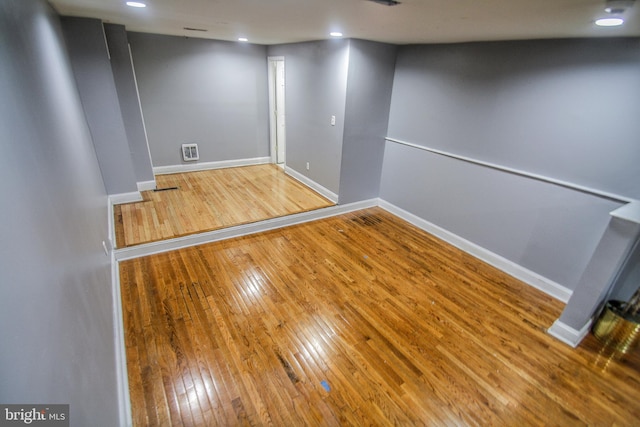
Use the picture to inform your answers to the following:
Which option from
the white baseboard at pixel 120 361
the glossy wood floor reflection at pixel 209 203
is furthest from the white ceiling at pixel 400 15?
the white baseboard at pixel 120 361

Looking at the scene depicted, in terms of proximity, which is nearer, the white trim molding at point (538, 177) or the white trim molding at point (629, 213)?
the white trim molding at point (629, 213)

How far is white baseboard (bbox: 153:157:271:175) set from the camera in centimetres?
525

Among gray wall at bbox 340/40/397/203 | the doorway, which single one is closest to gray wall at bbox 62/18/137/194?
the doorway

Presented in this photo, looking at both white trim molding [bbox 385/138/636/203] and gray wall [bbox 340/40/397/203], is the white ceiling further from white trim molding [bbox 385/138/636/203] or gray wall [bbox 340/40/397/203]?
white trim molding [bbox 385/138/636/203]

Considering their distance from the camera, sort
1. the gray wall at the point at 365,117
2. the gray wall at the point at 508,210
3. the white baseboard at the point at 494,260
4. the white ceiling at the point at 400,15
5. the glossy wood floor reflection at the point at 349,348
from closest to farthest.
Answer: the white ceiling at the point at 400,15
the glossy wood floor reflection at the point at 349,348
the gray wall at the point at 508,210
the white baseboard at the point at 494,260
the gray wall at the point at 365,117

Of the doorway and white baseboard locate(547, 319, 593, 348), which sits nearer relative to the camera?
white baseboard locate(547, 319, 593, 348)

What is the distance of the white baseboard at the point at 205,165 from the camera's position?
5.25m

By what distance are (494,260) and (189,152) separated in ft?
17.0

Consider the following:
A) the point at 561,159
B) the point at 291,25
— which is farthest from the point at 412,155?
the point at 291,25

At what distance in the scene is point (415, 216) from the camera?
169 inches

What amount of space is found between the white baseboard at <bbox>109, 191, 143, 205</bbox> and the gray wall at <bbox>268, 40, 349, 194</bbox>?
259 centimetres

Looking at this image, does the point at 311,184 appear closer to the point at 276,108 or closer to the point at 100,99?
the point at 276,108

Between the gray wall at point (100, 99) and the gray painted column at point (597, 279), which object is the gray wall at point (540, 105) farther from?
the gray wall at point (100, 99)

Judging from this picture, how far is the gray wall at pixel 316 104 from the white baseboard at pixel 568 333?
9.67ft
